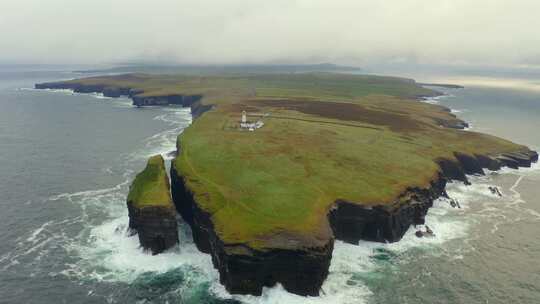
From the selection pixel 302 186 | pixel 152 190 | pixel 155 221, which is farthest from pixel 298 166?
pixel 155 221

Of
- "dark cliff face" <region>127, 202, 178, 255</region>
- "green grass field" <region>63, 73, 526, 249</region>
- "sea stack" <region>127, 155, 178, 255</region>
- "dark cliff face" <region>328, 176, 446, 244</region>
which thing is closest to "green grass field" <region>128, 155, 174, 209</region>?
"sea stack" <region>127, 155, 178, 255</region>

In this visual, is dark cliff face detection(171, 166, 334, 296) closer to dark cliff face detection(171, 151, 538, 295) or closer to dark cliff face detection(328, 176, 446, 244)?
dark cliff face detection(171, 151, 538, 295)

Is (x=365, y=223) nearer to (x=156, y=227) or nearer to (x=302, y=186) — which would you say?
(x=302, y=186)

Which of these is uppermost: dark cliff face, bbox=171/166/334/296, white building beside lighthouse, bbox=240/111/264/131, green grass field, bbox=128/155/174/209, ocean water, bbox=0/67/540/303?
white building beside lighthouse, bbox=240/111/264/131

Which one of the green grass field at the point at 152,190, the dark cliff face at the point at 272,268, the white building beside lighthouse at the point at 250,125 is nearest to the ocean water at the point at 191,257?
the dark cliff face at the point at 272,268

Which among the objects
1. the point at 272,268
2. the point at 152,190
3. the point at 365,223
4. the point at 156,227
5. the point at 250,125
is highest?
the point at 250,125

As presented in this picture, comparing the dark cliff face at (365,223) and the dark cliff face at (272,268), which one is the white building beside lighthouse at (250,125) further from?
the dark cliff face at (272,268)

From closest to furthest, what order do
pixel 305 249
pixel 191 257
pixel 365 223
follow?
pixel 305 249
pixel 191 257
pixel 365 223

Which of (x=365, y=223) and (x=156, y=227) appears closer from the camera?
(x=156, y=227)

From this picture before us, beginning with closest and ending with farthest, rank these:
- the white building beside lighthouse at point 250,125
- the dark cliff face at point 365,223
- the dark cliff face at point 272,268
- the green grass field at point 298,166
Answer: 1. the dark cliff face at point 272,268
2. the green grass field at point 298,166
3. the dark cliff face at point 365,223
4. the white building beside lighthouse at point 250,125
